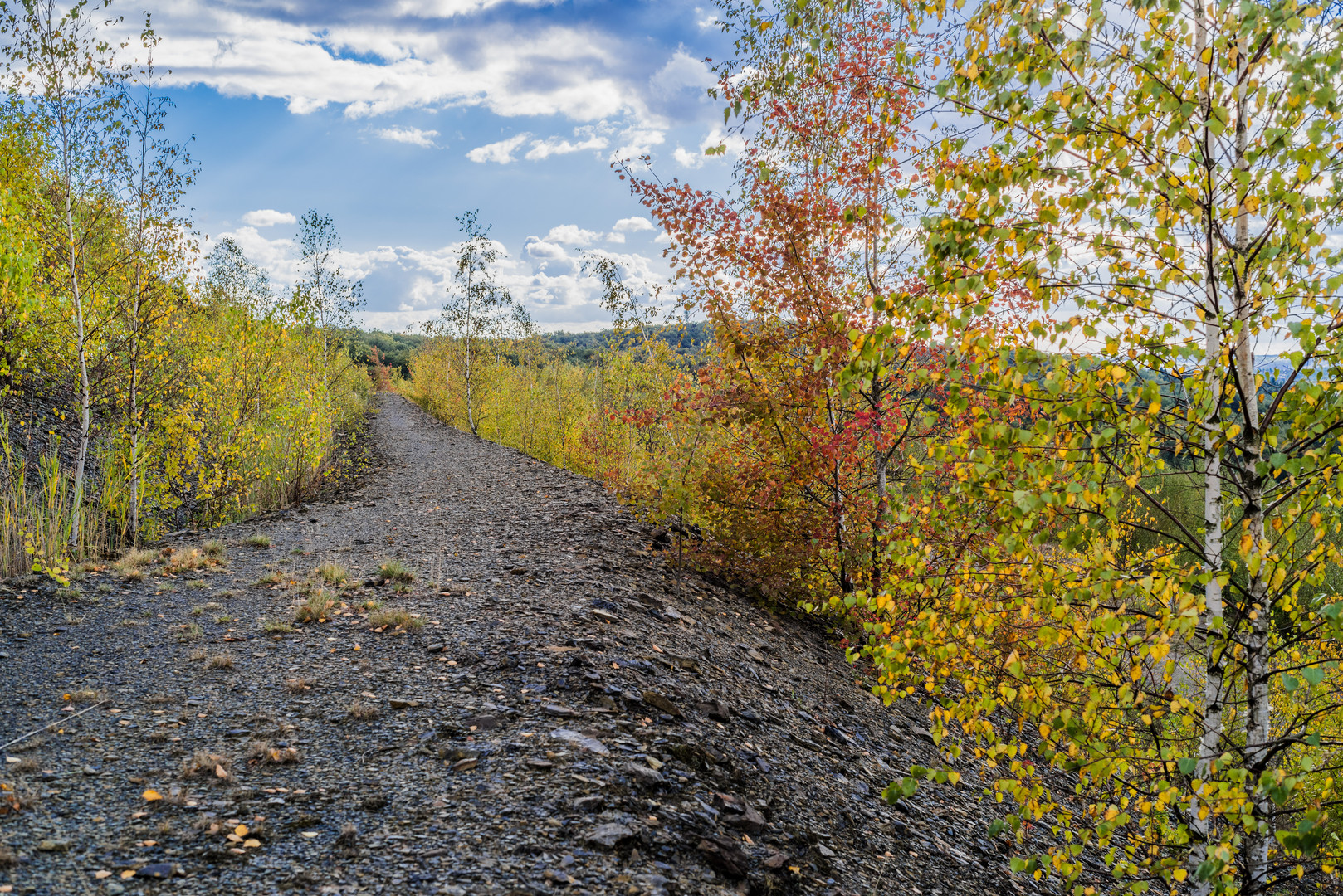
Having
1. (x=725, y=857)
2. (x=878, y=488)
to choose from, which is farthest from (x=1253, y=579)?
(x=878, y=488)

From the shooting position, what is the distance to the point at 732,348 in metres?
6.69

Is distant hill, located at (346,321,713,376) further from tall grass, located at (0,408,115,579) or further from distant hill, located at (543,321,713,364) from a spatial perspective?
tall grass, located at (0,408,115,579)

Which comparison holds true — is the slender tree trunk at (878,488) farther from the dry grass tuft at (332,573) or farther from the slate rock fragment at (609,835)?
the dry grass tuft at (332,573)

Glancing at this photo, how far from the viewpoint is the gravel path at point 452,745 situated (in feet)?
8.95

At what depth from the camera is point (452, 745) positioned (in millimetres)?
3613

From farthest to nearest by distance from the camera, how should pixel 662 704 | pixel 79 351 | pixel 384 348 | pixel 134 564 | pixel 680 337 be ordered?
pixel 384 348, pixel 680 337, pixel 79 351, pixel 134 564, pixel 662 704

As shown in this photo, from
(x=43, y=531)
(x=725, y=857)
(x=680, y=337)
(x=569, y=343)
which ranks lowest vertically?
(x=725, y=857)

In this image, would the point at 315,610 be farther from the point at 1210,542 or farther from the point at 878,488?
the point at 1210,542

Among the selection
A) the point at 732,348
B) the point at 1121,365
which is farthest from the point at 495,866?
the point at 732,348

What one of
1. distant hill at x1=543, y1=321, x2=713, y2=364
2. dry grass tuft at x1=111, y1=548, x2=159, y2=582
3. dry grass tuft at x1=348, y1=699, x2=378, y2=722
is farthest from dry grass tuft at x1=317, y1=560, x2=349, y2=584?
distant hill at x1=543, y1=321, x2=713, y2=364

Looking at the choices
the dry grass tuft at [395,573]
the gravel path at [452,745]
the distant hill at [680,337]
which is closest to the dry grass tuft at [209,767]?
the gravel path at [452,745]

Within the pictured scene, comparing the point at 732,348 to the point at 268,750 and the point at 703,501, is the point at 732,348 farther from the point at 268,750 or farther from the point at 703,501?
the point at 268,750

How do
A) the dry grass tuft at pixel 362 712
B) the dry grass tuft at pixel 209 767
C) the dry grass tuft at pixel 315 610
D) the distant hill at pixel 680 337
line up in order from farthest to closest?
the distant hill at pixel 680 337 → the dry grass tuft at pixel 315 610 → the dry grass tuft at pixel 362 712 → the dry grass tuft at pixel 209 767

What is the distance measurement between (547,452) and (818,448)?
678 inches
